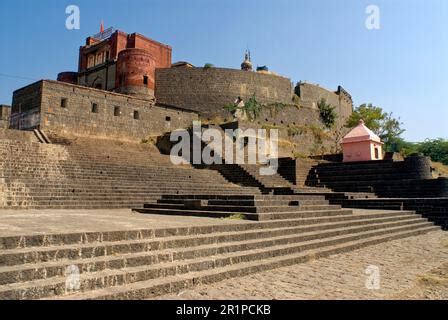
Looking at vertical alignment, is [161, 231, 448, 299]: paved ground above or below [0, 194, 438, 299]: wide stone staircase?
below

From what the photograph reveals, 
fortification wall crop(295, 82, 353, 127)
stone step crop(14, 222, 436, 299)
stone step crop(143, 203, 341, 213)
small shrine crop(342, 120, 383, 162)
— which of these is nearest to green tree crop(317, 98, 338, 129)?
fortification wall crop(295, 82, 353, 127)

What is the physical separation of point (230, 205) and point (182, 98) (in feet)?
79.4

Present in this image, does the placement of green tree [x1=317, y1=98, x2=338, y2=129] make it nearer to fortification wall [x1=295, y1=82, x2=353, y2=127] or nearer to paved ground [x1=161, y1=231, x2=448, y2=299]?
fortification wall [x1=295, y1=82, x2=353, y2=127]

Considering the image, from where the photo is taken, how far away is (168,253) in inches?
180

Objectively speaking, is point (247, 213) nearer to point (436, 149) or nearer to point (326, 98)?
point (326, 98)


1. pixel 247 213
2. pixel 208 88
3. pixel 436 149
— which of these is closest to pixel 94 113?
pixel 208 88

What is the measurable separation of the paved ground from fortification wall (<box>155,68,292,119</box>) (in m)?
26.1

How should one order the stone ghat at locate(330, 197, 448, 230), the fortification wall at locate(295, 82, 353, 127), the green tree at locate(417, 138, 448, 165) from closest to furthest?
the stone ghat at locate(330, 197, 448, 230) → the fortification wall at locate(295, 82, 353, 127) → the green tree at locate(417, 138, 448, 165)

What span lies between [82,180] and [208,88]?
20901 mm

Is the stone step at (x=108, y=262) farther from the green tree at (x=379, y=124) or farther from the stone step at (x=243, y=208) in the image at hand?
the green tree at (x=379, y=124)

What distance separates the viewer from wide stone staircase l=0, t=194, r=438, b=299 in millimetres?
3471

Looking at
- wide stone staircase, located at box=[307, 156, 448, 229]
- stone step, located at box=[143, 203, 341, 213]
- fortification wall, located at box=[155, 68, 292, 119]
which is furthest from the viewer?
fortification wall, located at box=[155, 68, 292, 119]
